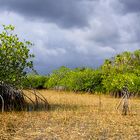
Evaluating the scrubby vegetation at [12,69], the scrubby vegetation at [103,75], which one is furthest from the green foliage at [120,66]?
the scrubby vegetation at [12,69]

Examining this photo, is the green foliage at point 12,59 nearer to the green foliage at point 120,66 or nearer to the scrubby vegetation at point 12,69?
the scrubby vegetation at point 12,69

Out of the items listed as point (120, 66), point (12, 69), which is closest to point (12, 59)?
point (12, 69)

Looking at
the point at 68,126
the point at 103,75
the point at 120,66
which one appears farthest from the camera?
the point at 103,75

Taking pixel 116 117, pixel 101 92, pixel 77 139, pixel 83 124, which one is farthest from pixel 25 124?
pixel 101 92

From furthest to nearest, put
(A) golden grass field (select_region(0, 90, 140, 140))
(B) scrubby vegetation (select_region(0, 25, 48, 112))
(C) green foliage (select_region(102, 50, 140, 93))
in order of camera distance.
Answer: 1. (C) green foliage (select_region(102, 50, 140, 93))
2. (B) scrubby vegetation (select_region(0, 25, 48, 112))
3. (A) golden grass field (select_region(0, 90, 140, 140))

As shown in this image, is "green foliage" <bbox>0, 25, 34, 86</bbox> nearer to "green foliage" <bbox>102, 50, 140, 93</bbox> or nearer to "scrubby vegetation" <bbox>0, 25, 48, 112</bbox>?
"scrubby vegetation" <bbox>0, 25, 48, 112</bbox>

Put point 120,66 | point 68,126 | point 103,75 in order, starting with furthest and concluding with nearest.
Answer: point 103,75
point 120,66
point 68,126

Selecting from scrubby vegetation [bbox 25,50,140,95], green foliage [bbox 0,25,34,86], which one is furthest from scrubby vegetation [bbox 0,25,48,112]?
scrubby vegetation [bbox 25,50,140,95]

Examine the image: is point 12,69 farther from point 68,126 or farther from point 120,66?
point 120,66

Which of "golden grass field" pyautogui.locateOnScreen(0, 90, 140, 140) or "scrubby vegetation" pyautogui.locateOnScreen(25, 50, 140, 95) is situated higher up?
"scrubby vegetation" pyautogui.locateOnScreen(25, 50, 140, 95)

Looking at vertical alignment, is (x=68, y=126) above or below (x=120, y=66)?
below

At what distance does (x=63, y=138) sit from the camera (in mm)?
11844

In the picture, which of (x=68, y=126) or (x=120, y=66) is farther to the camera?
(x=120, y=66)

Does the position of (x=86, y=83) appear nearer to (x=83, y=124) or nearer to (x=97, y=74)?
(x=97, y=74)
